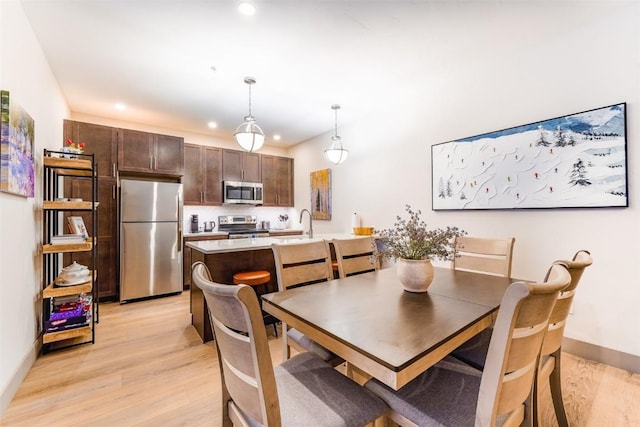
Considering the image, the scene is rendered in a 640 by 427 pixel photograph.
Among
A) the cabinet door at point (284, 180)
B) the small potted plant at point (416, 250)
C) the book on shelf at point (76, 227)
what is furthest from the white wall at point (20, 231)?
the cabinet door at point (284, 180)

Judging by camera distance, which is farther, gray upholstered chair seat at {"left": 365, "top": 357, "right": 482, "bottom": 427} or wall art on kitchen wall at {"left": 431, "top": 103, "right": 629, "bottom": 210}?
wall art on kitchen wall at {"left": 431, "top": 103, "right": 629, "bottom": 210}

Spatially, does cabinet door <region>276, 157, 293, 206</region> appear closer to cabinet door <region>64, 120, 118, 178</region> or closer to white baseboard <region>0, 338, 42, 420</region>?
cabinet door <region>64, 120, 118, 178</region>

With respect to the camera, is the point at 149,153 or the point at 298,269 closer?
the point at 298,269

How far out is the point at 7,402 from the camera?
1.68m

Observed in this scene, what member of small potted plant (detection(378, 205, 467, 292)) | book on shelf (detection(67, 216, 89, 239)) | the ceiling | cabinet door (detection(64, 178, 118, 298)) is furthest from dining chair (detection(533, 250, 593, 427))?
cabinet door (detection(64, 178, 118, 298))

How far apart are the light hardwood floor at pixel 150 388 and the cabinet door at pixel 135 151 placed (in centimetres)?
221

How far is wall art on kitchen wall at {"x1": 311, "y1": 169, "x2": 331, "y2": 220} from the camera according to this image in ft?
15.7

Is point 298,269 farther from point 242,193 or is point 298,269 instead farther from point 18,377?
point 242,193

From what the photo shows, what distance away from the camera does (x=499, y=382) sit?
76cm

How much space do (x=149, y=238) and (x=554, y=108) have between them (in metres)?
4.70

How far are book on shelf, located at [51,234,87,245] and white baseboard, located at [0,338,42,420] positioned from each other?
80 cm

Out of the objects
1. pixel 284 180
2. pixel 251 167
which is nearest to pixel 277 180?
pixel 284 180

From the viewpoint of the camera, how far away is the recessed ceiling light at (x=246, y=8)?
193cm

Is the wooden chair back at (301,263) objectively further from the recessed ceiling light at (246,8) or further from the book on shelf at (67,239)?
the book on shelf at (67,239)
